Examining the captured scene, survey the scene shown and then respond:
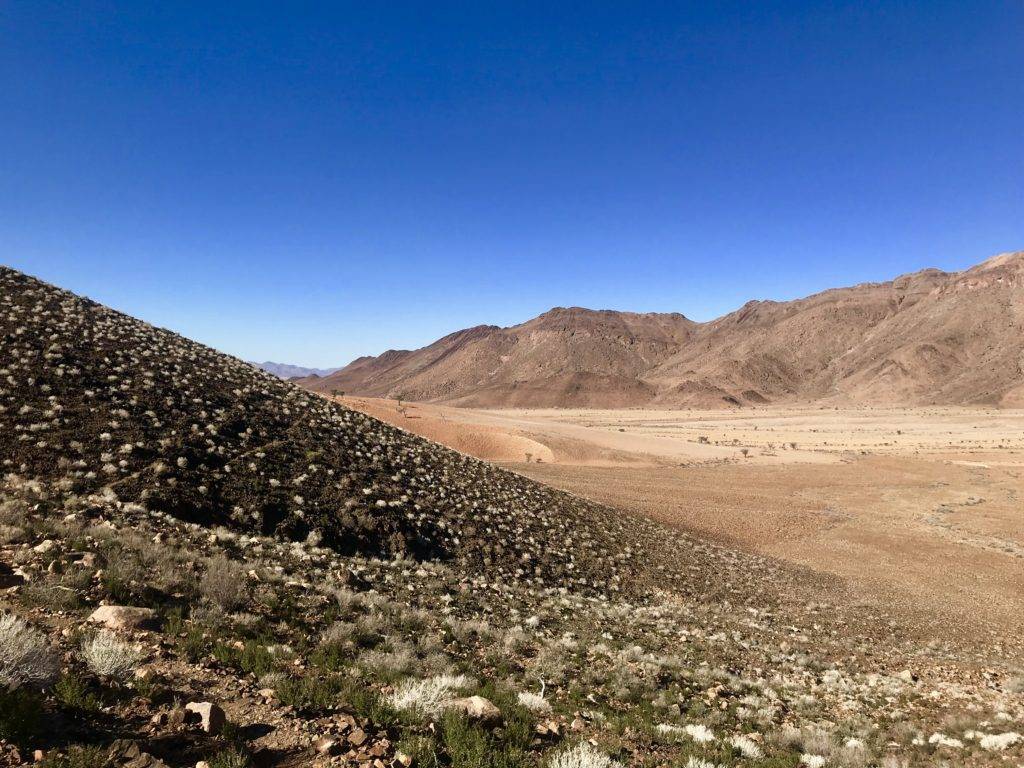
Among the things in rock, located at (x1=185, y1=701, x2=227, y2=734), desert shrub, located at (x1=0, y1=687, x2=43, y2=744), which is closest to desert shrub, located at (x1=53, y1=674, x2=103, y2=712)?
desert shrub, located at (x1=0, y1=687, x2=43, y2=744)

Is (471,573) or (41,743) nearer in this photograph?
(41,743)

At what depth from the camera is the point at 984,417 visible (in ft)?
308

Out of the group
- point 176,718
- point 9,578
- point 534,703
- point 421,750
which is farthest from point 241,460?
point 421,750

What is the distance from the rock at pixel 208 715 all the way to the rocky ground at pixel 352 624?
16 mm

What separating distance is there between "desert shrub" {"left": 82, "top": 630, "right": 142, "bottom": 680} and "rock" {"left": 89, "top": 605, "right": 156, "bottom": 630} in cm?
61

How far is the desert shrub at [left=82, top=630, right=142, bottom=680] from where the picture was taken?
493cm

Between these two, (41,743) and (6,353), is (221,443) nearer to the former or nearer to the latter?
(6,353)

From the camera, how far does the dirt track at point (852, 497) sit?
1906cm

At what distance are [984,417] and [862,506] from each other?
87.7 meters

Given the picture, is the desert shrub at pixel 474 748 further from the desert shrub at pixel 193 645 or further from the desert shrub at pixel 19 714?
the desert shrub at pixel 19 714

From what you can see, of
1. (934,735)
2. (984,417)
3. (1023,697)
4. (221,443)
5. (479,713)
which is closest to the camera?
(479,713)

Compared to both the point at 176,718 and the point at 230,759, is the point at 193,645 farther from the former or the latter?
the point at 230,759

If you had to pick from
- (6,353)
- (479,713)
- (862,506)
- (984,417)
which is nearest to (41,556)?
(479,713)

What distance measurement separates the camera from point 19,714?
155 inches
